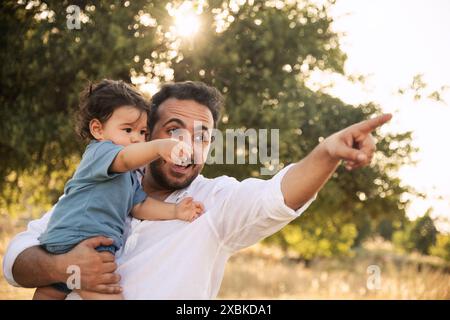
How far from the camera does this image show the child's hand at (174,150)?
2053 mm

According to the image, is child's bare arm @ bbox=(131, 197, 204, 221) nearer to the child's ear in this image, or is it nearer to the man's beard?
the man's beard

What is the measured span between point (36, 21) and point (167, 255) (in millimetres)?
5290

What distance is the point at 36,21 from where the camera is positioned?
682 cm

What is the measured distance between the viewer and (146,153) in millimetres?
2213

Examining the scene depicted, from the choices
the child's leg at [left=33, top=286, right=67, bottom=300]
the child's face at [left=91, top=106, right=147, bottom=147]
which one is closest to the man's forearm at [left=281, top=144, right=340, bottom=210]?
the child's face at [left=91, top=106, right=147, bottom=147]

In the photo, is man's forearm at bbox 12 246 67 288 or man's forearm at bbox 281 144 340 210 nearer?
man's forearm at bbox 281 144 340 210

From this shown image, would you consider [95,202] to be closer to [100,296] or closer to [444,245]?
[100,296]

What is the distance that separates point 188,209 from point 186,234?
120 mm

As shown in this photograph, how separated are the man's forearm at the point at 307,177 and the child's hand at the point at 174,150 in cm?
40

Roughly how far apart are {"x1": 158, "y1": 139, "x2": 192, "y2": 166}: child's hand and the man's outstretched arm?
403 millimetres

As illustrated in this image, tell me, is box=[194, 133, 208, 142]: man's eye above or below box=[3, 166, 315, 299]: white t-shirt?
above

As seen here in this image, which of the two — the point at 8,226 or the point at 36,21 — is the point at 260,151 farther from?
the point at 8,226

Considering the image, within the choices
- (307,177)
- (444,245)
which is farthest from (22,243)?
(444,245)

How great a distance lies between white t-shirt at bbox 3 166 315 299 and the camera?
2352mm
